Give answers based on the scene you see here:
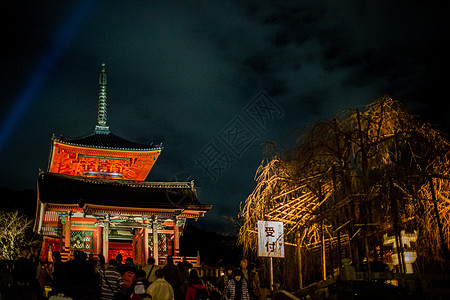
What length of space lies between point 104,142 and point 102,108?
837 centimetres

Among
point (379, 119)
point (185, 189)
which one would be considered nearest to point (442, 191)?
point (379, 119)

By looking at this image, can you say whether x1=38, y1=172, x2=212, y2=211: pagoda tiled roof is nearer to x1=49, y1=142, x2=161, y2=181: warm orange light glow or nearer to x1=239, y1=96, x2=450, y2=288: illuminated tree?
x1=49, y1=142, x2=161, y2=181: warm orange light glow

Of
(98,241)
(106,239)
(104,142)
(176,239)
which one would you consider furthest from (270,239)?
(104,142)

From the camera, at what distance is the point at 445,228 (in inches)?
393

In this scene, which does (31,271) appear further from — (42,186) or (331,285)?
(42,186)

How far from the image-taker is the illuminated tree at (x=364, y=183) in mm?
10070

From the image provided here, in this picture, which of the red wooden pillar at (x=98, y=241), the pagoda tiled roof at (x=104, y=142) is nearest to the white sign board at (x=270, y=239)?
the red wooden pillar at (x=98, y=241)

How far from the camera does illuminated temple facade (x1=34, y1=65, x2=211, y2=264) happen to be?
21.8 m

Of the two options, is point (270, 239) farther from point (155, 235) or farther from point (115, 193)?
point (115, 193)

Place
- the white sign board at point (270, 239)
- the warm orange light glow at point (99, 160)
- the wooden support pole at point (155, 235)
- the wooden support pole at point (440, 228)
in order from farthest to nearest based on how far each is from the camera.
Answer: the warm orange light glow at point (99, 160)
the wooden support pole at point (155, 235)
the white sign board at point (270, 239)
the wooden support pole at point (440, 228)

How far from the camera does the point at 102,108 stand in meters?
37.8

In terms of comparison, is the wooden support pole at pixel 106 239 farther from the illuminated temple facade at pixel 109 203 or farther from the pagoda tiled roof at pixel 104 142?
the pagoda tiled roof at pixel 104 142

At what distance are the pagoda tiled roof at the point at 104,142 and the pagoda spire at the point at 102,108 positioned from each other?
4.55 ft

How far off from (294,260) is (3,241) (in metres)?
36.0
